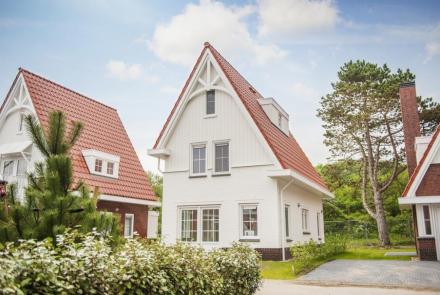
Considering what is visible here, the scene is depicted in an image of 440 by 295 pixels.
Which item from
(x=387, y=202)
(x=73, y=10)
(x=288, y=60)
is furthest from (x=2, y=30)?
(x=387, y=202)

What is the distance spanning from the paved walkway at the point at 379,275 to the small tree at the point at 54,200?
7.83 metres

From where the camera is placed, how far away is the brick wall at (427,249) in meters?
16.7

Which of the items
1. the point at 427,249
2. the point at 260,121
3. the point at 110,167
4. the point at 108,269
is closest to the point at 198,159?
the point at 260,121

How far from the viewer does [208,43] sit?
1942cm

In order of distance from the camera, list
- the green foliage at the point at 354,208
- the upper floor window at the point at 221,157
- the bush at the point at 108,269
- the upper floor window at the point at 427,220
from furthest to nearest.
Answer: the green foliage at the point at 354,208
the upper floor window at the point at 221,157
the upper floor window at the point at 427,220
the bush at the point at 108,269

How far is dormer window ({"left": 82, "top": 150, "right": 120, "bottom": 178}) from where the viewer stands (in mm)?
19000

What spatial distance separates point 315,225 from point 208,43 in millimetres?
12524

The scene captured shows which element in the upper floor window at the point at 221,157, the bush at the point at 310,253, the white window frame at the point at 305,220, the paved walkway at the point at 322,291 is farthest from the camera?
the white window frame at the point at 305,220

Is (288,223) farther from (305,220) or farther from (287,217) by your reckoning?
(305,220)

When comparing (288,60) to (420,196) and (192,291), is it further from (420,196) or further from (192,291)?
(192,291)

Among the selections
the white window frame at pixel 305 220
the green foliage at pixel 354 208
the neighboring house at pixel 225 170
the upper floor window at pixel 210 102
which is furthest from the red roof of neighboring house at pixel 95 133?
the green foliage at pixel 354 208

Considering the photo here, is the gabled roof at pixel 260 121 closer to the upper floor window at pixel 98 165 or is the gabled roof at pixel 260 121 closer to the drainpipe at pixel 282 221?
the drainpipe at pixel 282 221

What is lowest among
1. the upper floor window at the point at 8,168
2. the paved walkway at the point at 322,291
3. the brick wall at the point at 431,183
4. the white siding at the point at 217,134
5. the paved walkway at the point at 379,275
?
the paved walkway at the point at 322,291

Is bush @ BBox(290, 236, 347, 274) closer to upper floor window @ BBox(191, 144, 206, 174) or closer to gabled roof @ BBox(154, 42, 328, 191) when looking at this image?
gabled roof @ BBox(154, 42, 328, 191)
